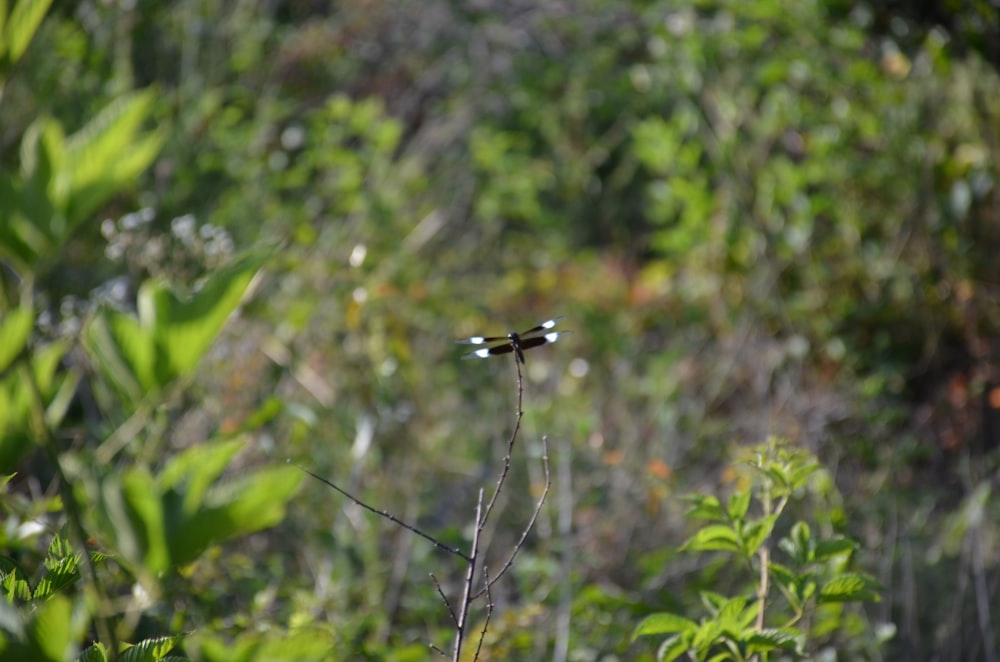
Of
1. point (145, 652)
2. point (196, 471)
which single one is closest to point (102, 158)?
point (196, 471)

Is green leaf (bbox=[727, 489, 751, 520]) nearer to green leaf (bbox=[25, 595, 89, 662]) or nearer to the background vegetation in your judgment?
the background vegetation

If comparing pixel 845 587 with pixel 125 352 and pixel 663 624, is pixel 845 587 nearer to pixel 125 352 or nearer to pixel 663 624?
pixel 663 624

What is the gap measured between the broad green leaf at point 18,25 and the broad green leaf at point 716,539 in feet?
3.23

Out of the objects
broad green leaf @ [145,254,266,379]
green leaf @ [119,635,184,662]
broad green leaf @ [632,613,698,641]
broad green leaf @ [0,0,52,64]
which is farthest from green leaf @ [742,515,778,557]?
broad green leaf @ [0,0,52,64]

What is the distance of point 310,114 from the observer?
467 cm

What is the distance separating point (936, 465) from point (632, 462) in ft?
4.08

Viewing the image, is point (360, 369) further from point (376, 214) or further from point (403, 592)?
point (376, 214)

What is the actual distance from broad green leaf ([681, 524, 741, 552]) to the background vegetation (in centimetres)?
2

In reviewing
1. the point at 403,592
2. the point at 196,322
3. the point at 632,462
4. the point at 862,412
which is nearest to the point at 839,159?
the point at 862,412

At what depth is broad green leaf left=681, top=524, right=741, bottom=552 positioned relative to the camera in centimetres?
140

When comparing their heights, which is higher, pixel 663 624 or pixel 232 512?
pixel 232 512

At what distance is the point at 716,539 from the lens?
147 cm

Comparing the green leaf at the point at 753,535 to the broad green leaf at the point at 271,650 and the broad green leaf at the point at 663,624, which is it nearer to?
the broad green leaf at the point at 663,624

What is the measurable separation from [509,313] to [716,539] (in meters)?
3.20
